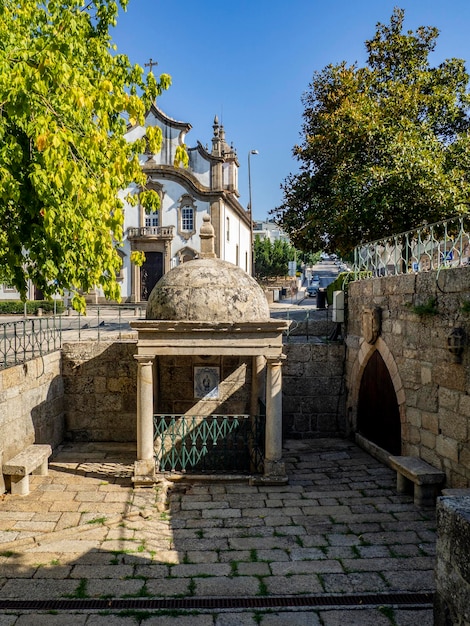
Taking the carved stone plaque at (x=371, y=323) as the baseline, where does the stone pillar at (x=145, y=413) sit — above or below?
below

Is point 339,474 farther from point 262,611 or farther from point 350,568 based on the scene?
point 262,611

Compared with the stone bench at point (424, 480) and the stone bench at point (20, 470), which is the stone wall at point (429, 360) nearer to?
the stone bench at point (424, 480)

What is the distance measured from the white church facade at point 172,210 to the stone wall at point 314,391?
20069 mm

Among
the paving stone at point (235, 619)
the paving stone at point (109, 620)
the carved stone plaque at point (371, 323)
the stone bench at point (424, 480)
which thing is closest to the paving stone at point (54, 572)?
the paving stone at point (109, 620)

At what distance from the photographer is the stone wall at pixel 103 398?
446 inches

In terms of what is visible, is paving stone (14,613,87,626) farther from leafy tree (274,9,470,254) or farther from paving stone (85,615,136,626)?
leafy tree (274,9,470,254)

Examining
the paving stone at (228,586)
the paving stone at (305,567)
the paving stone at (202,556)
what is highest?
the paving stone at (228,586)

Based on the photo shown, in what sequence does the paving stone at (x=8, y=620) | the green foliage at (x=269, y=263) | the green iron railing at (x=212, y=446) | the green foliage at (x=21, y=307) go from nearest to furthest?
the paving stone at (x=8, y=620)
the green iron railing at (x=212, y=446)
the green foliage at (x=21, y=307)
the green foliage at (x=269, y=263)

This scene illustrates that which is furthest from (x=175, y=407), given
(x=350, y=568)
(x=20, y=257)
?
(x=350, y=568)

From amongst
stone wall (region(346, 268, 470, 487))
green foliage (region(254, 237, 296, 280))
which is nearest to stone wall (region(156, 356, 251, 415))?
stone wall (region(346, 268, 470, 487))

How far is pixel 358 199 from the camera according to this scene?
1362 cm

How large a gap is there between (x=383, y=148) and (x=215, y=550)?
10954 millimetres

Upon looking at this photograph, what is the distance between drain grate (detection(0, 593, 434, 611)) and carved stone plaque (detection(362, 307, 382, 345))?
17.5 ft

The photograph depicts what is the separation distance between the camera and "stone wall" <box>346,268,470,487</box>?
7113 millimetres
